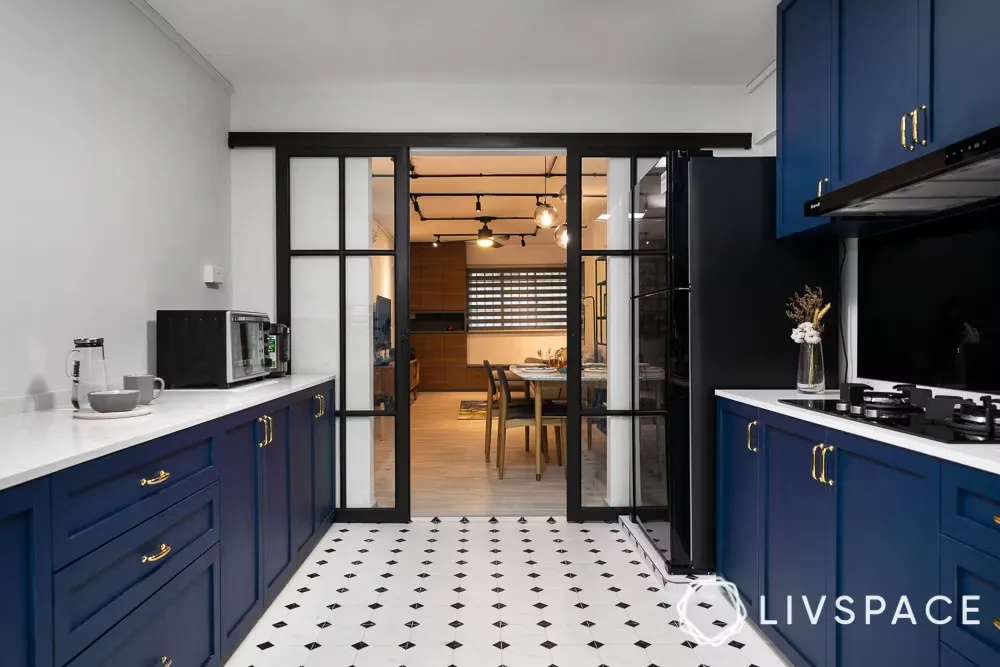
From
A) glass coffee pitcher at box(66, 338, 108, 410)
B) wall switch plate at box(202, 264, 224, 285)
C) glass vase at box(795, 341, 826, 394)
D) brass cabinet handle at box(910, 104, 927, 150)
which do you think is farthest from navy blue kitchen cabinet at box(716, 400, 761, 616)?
wall switch plate at box(202, 264, 224, 285)

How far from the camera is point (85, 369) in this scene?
7.00 ft

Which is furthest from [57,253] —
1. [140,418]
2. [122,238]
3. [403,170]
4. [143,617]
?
[403,170]

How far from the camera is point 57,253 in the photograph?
2240 mm

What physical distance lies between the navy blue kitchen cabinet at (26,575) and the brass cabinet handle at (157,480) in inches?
14.3

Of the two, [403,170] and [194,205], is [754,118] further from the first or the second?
[194,205]

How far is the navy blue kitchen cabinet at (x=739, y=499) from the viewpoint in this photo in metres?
2.40

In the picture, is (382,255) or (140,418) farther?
(382,255)

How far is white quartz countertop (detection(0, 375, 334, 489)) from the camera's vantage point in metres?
1.28

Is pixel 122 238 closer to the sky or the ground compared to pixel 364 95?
closer to the ground

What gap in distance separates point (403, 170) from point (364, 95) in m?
0.53

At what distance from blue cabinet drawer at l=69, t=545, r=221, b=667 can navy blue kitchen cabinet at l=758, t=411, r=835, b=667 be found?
1974mm

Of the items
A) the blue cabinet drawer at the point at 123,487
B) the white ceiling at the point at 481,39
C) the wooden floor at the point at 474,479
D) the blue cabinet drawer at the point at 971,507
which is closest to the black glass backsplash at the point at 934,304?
the blue cabinet drawer at the point at 971,507

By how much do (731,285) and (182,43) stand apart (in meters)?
3.03

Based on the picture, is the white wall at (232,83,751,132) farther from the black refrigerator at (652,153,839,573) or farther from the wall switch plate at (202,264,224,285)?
the black refrigerator at (652,153,839,573)
